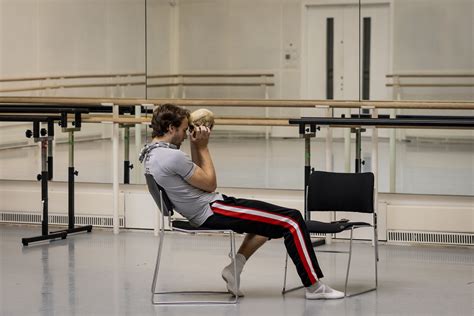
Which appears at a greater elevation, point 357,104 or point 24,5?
point 24,5

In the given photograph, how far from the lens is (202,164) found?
218 inches

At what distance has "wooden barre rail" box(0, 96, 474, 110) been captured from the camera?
7.40 metres

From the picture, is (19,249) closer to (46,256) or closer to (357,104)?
(46,256)

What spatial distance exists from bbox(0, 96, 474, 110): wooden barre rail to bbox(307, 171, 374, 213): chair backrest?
1478 mm

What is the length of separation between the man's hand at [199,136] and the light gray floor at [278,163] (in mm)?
2397

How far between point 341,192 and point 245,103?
190 centimetres

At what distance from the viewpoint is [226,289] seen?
5859 millimetres

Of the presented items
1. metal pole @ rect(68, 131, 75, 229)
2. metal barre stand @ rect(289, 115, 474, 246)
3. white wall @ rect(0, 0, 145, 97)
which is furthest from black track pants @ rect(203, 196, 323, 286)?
white wall @ rect(0, 0, 145, 97)

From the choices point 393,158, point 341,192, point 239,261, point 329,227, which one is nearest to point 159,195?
point 239,261

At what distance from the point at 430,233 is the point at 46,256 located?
264 cm

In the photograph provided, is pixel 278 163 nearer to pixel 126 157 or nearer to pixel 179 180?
pixel 126 157

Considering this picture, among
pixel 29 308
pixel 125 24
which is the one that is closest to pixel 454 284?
pixel 29 308

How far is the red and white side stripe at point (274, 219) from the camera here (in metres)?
5.42

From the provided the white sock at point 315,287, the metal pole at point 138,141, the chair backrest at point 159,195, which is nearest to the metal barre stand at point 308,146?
the metal pole at point 138,141
